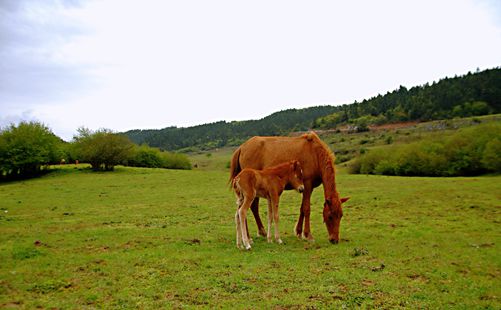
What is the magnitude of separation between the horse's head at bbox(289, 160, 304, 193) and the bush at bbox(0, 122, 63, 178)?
46.8 m

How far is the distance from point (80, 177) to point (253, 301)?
45162 mm

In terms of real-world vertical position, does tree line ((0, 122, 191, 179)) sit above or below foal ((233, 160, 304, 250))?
above

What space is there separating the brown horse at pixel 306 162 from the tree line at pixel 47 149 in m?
45.0

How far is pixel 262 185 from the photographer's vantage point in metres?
10.4

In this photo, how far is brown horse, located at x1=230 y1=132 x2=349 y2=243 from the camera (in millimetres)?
10695

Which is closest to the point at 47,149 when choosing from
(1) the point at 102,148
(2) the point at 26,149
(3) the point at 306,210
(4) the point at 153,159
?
(2) the point at 26,149

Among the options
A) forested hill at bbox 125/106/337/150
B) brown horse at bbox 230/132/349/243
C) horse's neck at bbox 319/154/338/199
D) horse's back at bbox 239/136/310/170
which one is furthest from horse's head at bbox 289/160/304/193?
forested hill at bbox 125/106/337/150

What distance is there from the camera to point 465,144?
46906mm

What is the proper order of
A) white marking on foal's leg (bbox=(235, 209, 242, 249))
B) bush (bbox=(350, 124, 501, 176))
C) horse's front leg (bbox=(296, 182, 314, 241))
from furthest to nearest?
bush (bbox=(350, 124, 501, 176)) → horse's front leg (bbox=(296, 182, 314, 241)) → white marking on foal's leg (bbox=(235, 209, 242, 249))

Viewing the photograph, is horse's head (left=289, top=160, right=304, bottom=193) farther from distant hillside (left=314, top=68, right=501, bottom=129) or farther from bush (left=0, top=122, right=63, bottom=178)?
distant hillside (left=314, top=68, right=501, bottom=129)

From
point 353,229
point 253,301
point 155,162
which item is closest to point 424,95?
point 155,162

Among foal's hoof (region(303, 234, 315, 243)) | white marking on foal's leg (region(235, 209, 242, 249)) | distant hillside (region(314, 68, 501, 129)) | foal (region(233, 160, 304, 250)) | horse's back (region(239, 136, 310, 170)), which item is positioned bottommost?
foal's hoof (region(303, 234, 315, 243))

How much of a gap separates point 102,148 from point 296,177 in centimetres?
4744

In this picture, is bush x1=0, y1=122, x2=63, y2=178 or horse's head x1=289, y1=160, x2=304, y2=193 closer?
horse's head x1=289, y1=160, x2=304, y2=193
